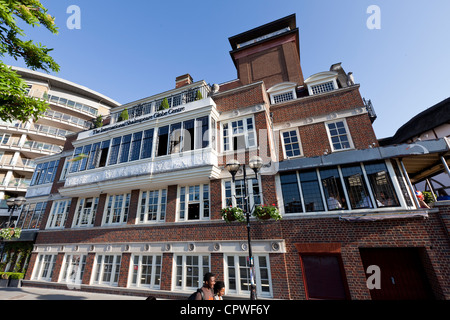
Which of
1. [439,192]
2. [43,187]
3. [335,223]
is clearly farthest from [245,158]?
[43,187]

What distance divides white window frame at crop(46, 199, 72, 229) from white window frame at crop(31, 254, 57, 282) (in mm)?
2264

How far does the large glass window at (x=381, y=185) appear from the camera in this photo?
9.60 metres

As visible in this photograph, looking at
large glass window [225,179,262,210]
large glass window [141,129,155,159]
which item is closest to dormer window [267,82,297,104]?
large glass window [225,179,262,210]

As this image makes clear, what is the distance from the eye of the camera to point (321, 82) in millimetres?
14375

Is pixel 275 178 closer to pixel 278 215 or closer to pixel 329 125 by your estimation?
pixel 278 215

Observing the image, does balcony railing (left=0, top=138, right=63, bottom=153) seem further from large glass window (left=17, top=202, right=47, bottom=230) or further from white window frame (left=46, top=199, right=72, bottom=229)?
white window frame (left=46, top=199, right=72, bottom=229)

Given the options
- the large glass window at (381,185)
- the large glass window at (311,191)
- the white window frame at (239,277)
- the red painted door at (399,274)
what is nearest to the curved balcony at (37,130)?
the white window frame at (239,277)

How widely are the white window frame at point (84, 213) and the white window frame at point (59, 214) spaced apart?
1324 mm

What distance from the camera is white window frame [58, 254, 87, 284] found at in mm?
13953

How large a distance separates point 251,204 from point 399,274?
Answer: 719cm

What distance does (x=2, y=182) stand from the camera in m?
30.5

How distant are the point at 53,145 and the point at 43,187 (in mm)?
20864

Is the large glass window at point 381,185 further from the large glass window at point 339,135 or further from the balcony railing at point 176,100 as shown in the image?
the balcony railing at point 176,100

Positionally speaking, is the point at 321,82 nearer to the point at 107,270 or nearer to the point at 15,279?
the point at 107,270
